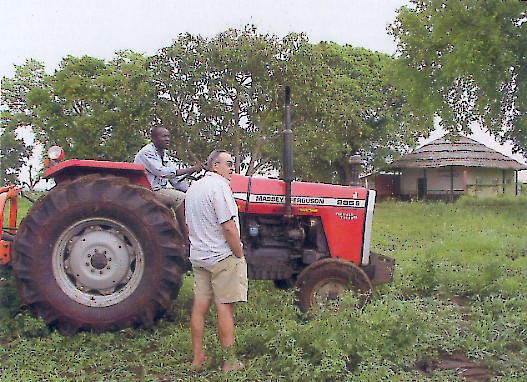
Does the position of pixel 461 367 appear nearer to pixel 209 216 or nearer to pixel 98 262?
pixel 209 216

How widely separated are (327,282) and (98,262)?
1879 mm

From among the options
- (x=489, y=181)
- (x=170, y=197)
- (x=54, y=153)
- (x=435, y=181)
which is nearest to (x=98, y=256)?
(x=170, y=197)

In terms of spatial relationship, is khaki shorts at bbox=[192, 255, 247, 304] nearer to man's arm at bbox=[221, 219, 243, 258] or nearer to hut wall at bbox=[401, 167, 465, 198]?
man's arm at bbox=[221, 219, 243, 258]

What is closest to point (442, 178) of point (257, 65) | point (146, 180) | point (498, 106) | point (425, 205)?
point (425, 205)

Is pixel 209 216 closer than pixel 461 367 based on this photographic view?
Yes

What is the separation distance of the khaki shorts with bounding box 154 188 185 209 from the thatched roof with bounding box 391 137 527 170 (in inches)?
114

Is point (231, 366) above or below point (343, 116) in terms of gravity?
below

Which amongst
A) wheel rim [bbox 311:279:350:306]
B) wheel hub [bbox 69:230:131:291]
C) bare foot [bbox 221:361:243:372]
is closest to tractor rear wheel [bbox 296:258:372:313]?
wheel rim [bbox 311:279:350:306]

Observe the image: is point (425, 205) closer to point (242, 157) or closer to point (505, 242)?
point (505, 242)

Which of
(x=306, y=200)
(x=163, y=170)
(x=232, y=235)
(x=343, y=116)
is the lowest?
(x=232, y=235)

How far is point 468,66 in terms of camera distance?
7.52m

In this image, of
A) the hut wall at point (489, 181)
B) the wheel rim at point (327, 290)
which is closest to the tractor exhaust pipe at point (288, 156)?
the wheel rim at point (327, 290)

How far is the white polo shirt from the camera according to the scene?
3377 millimetres

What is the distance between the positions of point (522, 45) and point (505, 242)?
3.13 metres
